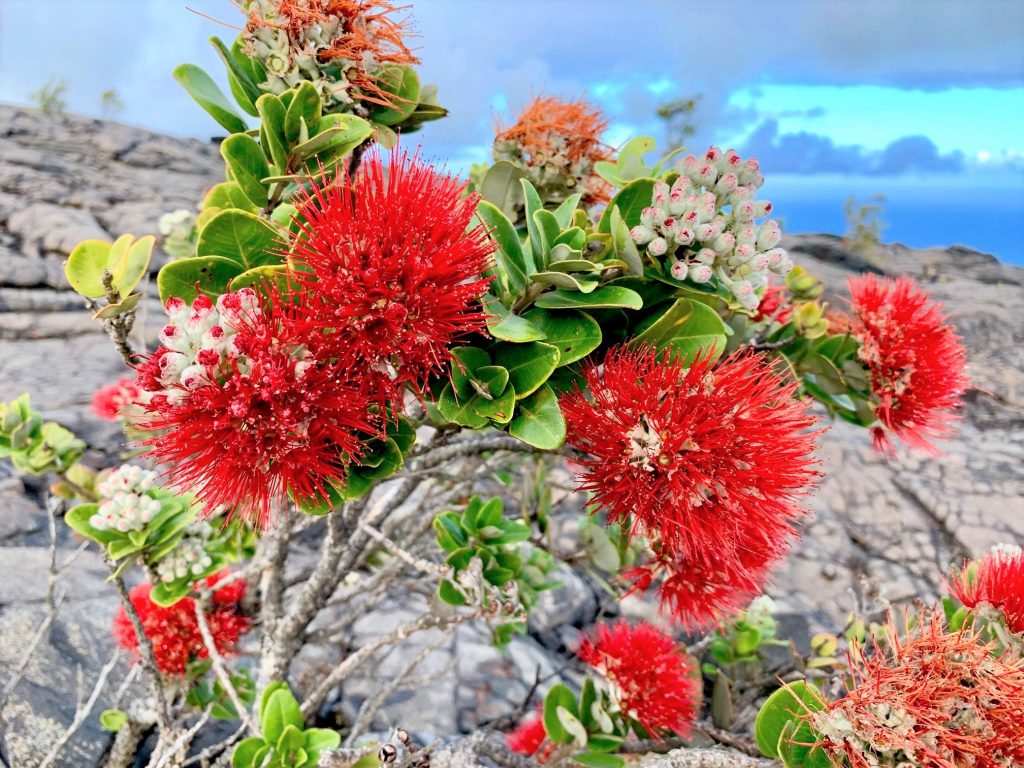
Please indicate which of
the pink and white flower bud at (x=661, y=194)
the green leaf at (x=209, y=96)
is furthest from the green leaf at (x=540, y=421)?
the green leaf at (x=209, y=96)

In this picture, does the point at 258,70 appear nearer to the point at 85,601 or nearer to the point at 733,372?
the point at 733,372

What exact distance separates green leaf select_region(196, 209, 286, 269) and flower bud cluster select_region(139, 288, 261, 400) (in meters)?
0.10

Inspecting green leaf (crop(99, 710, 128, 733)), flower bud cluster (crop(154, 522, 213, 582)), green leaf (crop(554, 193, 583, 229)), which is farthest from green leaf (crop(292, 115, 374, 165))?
green leaf (crop(99, 710, 128, 733))

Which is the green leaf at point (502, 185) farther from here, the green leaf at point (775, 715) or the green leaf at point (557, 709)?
the green leaf at point (557, 709)

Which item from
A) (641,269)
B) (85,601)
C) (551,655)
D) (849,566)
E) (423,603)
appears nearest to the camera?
(641,269)

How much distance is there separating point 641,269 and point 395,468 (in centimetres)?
32

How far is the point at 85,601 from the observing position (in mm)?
1955

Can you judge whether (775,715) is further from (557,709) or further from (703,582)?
(557,709)

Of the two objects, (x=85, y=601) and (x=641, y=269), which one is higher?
(x=641, y=269)

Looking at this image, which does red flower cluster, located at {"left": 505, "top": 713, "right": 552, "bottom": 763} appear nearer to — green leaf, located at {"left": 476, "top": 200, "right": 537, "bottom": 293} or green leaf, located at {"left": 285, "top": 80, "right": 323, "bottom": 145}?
green leaf, located at {"left": 476, "top": 200, "right": 537, "bottom": 293}

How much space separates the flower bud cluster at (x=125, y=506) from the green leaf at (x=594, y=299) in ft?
2.32

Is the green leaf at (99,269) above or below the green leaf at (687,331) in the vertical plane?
below

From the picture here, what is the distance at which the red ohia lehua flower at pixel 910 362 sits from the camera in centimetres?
104

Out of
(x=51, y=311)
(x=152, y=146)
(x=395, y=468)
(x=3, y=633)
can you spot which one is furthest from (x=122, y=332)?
(x=152, y=146)
